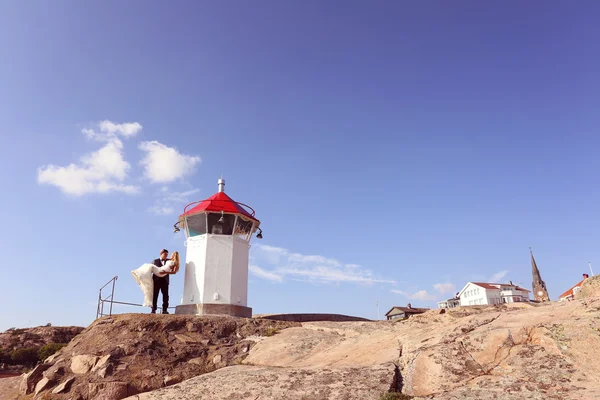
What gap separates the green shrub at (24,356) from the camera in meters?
24.1

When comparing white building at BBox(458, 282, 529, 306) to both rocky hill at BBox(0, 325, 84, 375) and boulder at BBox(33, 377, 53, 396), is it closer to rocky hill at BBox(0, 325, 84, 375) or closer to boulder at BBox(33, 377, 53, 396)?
rocky hill at BBox(0, 325, 84, 375)

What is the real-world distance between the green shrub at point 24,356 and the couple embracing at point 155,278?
13392 mm

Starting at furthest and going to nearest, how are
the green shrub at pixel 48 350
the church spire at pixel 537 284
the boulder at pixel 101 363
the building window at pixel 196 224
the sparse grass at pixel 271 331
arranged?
the church spire at pixel 537 284 < the green shrub at pixel 48 350 < the building window at pixel 196 224 < the sparse grass at pixel 271 331 < the boulder at pixel 101 363

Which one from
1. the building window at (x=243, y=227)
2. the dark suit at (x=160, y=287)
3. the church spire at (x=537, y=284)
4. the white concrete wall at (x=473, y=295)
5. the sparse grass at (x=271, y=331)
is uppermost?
the church spire at (x=537, y=284)

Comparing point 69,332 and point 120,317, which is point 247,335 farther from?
point 69,332

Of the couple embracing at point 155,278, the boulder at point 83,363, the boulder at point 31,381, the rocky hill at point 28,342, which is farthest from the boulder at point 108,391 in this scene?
the rocky hill at point 28,342

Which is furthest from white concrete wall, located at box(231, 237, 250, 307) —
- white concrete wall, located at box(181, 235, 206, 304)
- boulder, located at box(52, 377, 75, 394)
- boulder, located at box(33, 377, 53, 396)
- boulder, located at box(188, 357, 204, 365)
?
boulder, located at box(33, 377, 53, 396)

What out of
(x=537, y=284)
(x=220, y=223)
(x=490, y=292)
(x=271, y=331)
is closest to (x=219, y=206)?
(x=220, y=223)

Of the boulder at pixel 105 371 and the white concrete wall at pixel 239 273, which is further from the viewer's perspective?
the white concrete wall at pixel 239 273

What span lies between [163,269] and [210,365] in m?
6.55

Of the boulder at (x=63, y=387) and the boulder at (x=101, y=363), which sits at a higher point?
the boulder at (x=101, y=363)

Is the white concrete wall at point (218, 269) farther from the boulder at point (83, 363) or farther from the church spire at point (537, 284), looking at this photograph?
the church spire at point (537, 284)

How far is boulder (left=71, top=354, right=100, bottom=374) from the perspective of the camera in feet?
37.6

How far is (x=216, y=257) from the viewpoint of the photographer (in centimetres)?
1769
